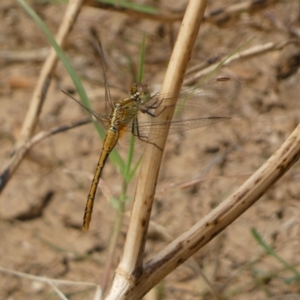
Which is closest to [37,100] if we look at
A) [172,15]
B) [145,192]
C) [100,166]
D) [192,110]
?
[100,166]

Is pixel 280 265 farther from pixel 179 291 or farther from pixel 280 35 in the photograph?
pixel 280 35

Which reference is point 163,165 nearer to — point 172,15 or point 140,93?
point 172,15

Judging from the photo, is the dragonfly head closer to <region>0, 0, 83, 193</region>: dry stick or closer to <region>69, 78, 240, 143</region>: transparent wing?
<region>69, 78, 240, 143</region>: transparent wing

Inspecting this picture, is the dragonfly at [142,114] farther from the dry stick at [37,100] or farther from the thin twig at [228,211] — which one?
the thin twig at [228,211]

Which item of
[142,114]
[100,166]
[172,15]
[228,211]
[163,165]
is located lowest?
[228,211]

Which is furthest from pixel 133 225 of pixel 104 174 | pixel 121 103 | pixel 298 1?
pixel 298 1
